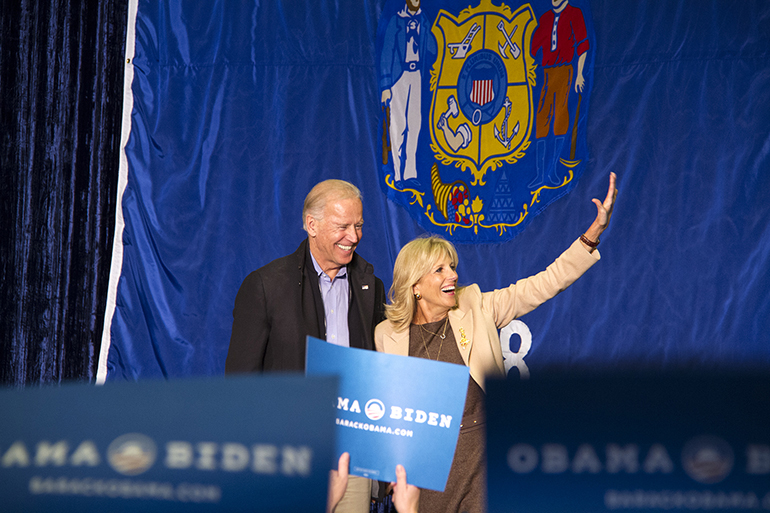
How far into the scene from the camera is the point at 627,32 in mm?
3066

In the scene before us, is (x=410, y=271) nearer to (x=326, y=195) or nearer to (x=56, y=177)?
(x=326, y=195)

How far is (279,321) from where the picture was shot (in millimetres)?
1983

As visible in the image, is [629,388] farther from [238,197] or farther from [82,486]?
[238,197]

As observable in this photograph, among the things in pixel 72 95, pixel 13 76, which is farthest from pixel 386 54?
pixel 13 76

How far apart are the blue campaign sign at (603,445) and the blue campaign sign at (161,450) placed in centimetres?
18

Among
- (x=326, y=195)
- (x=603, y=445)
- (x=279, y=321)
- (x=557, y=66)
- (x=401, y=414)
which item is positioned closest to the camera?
(x=603, y=445)

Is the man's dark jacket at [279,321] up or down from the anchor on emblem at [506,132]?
down

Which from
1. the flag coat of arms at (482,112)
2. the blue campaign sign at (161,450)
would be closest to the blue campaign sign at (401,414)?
the blue campaign sign at (161,450)

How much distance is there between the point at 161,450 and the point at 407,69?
2788 millimetres

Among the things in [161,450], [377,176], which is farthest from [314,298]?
[161,450]

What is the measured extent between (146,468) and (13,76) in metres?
3.30

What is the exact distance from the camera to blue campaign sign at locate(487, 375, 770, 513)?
61 cm

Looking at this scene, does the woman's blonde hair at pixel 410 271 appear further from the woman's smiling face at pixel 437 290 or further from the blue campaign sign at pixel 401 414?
the blue campaign sign at pixel 401 414

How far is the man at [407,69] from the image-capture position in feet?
10.4
